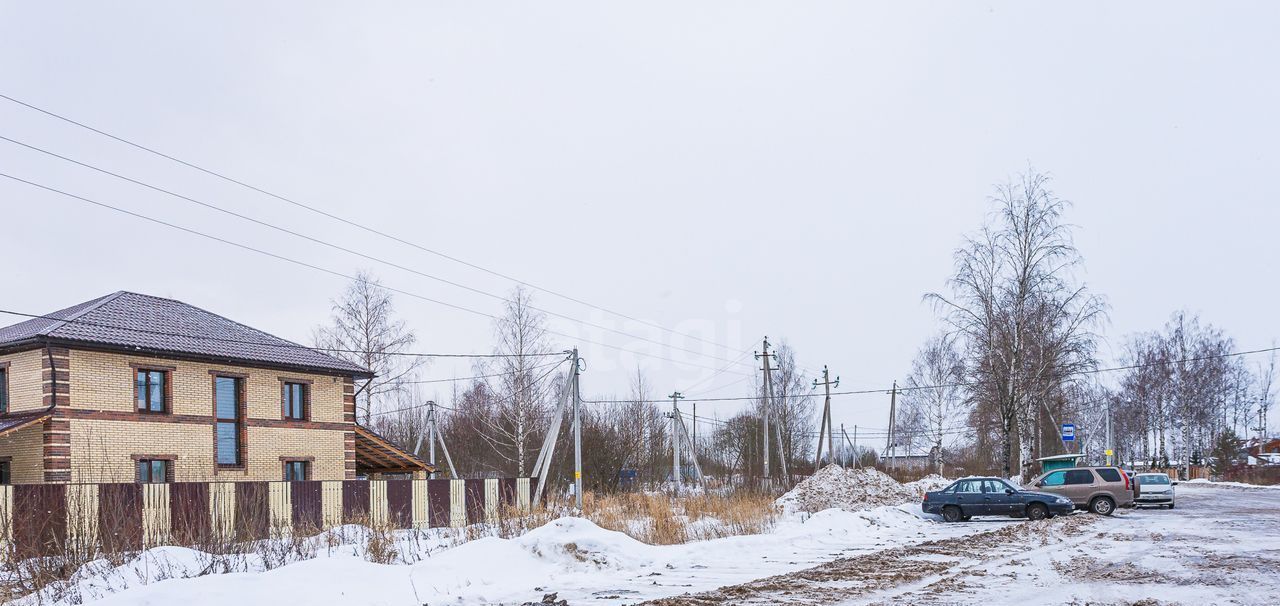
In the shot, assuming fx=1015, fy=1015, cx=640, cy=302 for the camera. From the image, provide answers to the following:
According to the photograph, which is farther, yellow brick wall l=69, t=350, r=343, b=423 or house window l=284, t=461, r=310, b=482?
house window l=284, t=461, r=310, b=482

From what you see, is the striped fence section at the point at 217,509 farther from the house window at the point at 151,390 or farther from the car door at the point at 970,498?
the car door at the point at 970,498

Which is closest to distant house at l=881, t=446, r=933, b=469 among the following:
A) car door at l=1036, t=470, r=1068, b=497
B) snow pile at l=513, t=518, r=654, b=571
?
car door at l=1036, t=470, r=1068, b=497

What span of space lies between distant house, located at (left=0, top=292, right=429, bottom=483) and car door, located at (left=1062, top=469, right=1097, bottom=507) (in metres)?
22.6

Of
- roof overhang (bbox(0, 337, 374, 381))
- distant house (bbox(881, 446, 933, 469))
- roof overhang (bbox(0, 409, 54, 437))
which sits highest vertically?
roof overhang (bbox(0, 337, 374, 381))

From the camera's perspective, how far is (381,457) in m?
40.4

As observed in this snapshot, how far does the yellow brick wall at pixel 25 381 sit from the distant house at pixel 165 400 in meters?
0.04

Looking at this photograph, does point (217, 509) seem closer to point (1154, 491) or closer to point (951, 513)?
point (951, 513)

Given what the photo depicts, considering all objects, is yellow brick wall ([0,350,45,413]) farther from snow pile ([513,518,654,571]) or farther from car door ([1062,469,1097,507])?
car door ([1062,469,1097,507])

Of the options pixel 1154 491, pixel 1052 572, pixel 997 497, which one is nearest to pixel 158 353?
pixel 997 497

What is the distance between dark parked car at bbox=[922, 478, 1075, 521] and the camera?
28594 mm

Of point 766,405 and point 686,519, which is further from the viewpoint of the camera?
point 766,405

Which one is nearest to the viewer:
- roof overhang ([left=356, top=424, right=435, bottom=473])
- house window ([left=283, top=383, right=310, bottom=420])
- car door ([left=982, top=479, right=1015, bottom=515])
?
car door ([left=982, top=479, right=1015, bottom=515])

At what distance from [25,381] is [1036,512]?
28.9 metres

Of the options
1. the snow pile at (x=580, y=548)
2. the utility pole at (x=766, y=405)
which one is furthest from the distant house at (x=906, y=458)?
the snow pile at (x=580, y=548)
